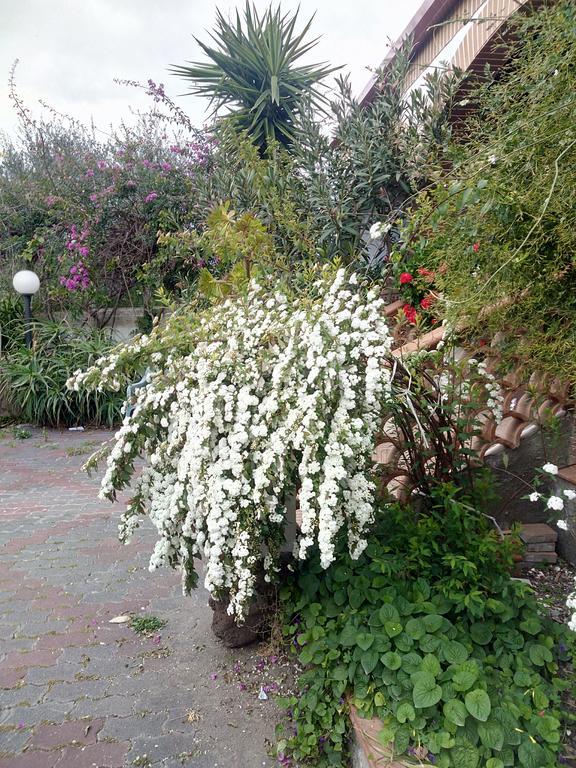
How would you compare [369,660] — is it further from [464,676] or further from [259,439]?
[259,439]

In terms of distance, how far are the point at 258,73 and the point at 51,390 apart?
16.0 feet

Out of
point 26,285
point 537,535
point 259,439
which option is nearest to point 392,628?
point 259,439

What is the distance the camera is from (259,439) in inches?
74.4

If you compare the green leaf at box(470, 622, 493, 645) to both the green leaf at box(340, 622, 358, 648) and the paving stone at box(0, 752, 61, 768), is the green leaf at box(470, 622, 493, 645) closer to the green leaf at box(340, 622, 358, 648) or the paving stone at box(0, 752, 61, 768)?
the green leaf at box(340, 622, 358, 648)

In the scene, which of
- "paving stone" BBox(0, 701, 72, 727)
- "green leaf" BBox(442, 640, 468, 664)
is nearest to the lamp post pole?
"paving stone" BBox(0, 701, 72, 727)

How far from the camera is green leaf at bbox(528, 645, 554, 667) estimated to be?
1.80 metres

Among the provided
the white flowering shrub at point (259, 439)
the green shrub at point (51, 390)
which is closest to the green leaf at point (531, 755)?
the white flowering shrub at point (259, 439)

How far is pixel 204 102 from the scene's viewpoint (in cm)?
664

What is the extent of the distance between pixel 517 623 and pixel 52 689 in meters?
1.83

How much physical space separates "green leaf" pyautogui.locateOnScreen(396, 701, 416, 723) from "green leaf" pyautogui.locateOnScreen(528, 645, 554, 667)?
19.7 inches

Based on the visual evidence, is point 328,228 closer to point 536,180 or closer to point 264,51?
point 536,180

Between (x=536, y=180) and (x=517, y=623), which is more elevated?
(x=536, y=180)

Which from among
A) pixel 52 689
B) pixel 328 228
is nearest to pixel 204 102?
pixel 328 228

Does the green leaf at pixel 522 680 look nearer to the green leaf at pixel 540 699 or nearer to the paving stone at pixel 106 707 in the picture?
the green leaf at pixel 540 699
